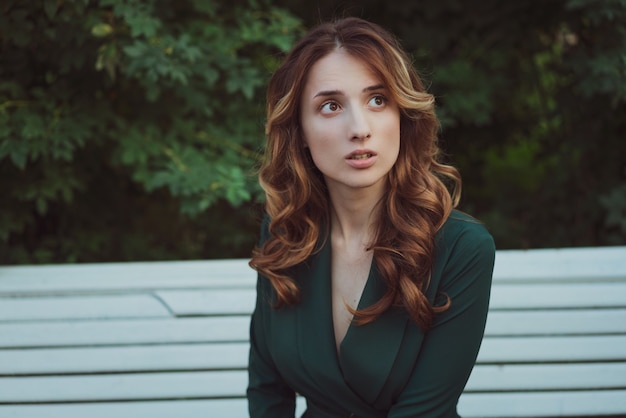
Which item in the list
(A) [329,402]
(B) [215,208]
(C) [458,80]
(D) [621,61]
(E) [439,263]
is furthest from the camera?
(B) [215,208]

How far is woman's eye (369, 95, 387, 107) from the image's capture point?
207cm

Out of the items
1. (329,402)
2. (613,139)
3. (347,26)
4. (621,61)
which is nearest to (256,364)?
(329,402)

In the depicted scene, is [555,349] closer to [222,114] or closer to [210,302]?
[210,302]

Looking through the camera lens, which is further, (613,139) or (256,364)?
(613,139)

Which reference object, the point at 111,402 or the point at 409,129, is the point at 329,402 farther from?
the point at 111,402

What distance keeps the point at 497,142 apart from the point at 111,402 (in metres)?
3.05

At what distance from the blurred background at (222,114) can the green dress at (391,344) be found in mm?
974

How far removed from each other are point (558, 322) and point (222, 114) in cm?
204

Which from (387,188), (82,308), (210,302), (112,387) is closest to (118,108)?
(82,308)

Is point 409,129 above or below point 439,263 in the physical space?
above

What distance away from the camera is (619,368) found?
2920 millimetres

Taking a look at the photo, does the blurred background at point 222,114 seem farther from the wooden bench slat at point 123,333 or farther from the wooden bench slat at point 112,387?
the wooden bench slat at point 112,387

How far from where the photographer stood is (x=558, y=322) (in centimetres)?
297

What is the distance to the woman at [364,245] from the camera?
6.74ft
